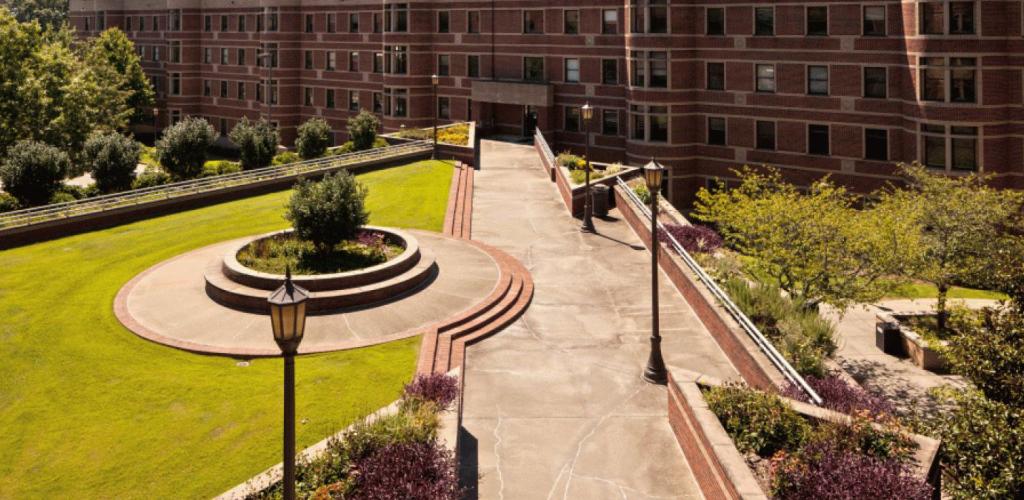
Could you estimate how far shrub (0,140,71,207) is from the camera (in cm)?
3209

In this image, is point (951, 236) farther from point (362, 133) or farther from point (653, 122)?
point (362, 133)

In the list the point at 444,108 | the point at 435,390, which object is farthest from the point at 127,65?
the point at 435,390

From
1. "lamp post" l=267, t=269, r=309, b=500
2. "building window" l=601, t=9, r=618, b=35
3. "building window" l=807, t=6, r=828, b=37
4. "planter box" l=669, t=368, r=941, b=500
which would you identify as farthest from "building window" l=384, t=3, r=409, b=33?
"lamp post" l=267, t=269, r=309, b=500

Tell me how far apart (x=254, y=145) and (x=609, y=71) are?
2275cm

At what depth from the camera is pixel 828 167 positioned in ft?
134

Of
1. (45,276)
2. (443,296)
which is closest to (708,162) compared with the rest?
(443,296)

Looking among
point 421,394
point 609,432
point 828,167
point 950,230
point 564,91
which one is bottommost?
point 609,432

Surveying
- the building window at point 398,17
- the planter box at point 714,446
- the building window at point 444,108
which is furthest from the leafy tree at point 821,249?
the building window at point 398,17

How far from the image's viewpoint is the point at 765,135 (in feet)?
140

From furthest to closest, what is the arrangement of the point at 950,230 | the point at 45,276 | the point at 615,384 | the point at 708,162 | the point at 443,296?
1. the point at 708,162
2. the point at 950,230
3. the point at 45,276
4. the point at 443,296
5. the point at 615,384

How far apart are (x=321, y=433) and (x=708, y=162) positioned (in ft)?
118

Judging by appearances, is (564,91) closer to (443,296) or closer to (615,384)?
(443,296)

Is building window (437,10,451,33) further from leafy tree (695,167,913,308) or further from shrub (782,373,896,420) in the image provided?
shrub (782,373,896,420)

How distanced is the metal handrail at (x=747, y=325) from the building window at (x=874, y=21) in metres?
20.8
